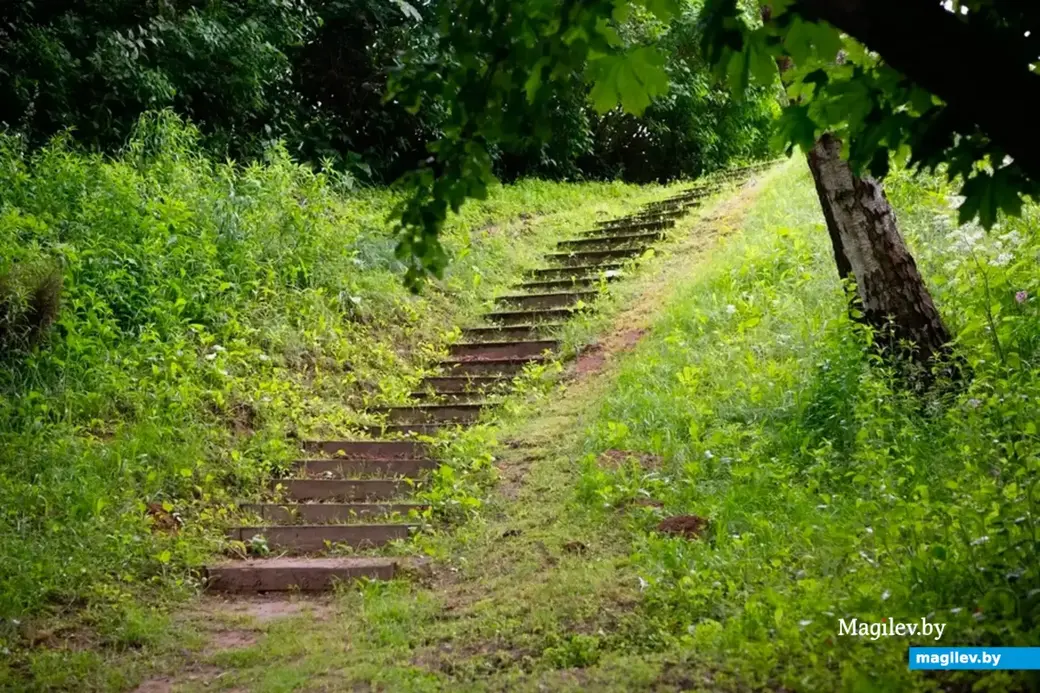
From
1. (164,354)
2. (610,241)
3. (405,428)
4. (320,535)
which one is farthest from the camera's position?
(610,241)

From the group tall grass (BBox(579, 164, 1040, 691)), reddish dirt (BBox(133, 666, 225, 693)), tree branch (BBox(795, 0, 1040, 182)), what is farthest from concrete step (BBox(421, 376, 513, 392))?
tree branch (BBox(795, 0, 1040, 182))

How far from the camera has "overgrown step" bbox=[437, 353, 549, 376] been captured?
8906mm

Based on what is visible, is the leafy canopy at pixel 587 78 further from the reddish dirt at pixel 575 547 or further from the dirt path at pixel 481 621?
the reddish dirt at pixel 575 547

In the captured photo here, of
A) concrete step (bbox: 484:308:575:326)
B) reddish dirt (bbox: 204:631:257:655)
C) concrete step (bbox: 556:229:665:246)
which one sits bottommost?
reddish dirt (bbox: 204:631:257:655)

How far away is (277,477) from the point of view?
711 cm

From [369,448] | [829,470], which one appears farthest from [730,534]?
[369,448]

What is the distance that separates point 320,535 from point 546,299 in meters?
4.70

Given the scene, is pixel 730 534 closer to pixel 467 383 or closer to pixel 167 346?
pixel 467 383

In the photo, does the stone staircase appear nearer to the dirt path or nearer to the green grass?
the dirt path

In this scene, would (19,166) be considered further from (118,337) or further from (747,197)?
(747,197)

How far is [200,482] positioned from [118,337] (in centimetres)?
153

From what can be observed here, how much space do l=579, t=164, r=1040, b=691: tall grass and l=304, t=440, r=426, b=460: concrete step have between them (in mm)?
1590

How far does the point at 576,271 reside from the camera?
37.0 feet

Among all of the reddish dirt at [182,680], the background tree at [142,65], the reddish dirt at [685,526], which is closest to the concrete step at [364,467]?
the reddish dirt at [685,526]
